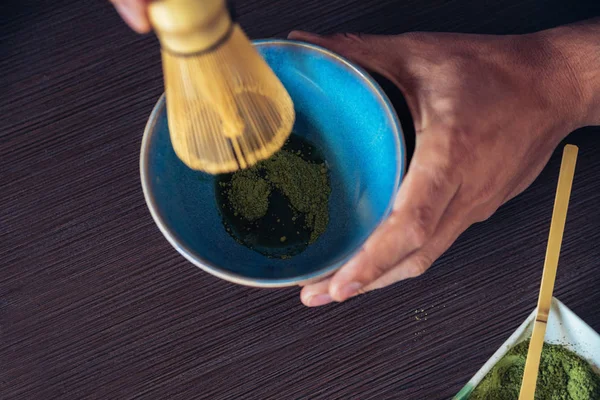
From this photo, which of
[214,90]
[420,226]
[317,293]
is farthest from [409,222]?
[214,90]

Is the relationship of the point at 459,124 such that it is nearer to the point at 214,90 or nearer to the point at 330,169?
the point at 330,169

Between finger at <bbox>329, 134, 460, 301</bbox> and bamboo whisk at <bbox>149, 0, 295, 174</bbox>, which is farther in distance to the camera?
finger at <bbox>329, 134, 460, 301</bbox>

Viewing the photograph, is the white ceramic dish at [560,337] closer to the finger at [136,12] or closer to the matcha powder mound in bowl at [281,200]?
the matcha powder mound in bowl at [281,200]

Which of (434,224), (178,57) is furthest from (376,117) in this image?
(178,57)

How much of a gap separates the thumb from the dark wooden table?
0.21m

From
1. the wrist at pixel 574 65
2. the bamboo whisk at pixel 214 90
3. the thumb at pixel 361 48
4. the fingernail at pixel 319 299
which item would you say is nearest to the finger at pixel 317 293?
the fingernail at pixel 319 299

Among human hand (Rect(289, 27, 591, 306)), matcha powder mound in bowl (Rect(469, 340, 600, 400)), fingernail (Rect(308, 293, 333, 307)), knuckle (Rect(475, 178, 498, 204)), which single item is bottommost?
matcha powder mound in bowl (Rect(469, 340, 600, 400))

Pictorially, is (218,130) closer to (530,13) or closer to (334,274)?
(334,274)

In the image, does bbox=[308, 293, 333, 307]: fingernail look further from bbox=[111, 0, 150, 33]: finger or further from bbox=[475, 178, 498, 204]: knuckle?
bbox=[111, 0, 150, 33]: finger

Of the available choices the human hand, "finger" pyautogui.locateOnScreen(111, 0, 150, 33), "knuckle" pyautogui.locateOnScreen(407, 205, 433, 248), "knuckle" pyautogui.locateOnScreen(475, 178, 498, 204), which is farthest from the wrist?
"finger" pyautogui.locateOnScreen(111, 0, 150, 33)

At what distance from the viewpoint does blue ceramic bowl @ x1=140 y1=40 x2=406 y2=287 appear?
52 centimetres

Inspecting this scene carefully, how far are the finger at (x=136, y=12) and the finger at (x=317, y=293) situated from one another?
299mm

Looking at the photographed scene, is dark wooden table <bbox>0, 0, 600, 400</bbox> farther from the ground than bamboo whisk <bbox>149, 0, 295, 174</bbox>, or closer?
closer

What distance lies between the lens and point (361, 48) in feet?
1.98
